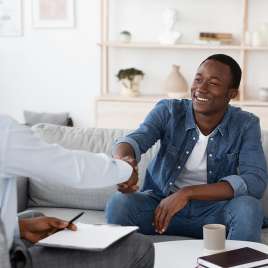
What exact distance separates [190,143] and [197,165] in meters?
0.10

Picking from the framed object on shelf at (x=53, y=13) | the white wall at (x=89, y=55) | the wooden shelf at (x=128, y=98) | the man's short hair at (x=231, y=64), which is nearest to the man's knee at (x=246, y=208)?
the man's short hair at (x=231, y=64)

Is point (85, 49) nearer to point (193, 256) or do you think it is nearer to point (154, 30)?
point (154, 30)

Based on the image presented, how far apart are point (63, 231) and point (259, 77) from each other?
11.9 feet

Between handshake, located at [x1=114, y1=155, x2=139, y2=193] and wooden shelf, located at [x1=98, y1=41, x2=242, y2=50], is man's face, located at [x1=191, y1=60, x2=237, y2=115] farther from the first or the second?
wooden shelf, located at [x1=98, y1=41, x2=242, y2=50]

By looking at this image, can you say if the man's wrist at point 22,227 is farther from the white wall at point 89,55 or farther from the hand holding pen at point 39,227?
the white wall at point 89,55

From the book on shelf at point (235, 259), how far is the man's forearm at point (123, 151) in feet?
2.12

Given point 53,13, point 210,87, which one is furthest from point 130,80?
point 210,87

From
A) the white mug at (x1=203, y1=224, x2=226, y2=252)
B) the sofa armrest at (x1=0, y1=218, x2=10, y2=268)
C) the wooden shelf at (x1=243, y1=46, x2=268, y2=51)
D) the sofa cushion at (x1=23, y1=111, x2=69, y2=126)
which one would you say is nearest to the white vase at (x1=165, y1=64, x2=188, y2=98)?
the wooden shelf at (x1=243, y1=46, x2=268, y2=51)

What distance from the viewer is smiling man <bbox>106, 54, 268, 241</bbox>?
7.95ft

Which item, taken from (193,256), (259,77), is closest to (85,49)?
(259,77)

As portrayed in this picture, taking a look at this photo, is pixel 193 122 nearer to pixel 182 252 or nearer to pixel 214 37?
pixel 182 252

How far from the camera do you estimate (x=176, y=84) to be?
4934 mm

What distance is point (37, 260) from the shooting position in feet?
5.26

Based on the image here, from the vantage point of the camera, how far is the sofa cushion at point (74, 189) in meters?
2.87
